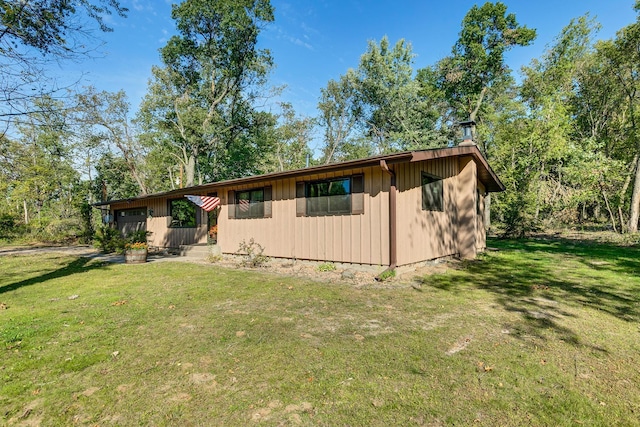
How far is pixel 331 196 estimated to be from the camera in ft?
26.1

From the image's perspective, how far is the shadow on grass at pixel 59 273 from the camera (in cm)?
648

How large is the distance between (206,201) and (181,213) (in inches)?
161

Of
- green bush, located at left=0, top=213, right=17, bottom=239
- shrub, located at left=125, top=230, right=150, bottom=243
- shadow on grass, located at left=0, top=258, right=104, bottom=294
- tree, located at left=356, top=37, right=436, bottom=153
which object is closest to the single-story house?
shrub, located at left=125, top=230, right=150, bottom=243

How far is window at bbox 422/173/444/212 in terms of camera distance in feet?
26.6

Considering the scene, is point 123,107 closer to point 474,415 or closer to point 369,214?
point 369,214

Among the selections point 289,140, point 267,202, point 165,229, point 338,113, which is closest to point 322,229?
point 267,202

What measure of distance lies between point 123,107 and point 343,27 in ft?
57.8

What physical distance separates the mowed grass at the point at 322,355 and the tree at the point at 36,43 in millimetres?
3579

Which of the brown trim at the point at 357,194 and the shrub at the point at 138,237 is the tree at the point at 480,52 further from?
the shrub at the point at 138,237

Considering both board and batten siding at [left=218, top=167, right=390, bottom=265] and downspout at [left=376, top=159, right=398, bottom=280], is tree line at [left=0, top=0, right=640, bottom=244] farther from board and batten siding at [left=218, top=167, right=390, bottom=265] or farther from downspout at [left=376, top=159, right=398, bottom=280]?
downspout at [left=376, top=159, right=398, bottom=280]

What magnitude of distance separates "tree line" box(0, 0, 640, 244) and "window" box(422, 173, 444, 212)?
7.28m

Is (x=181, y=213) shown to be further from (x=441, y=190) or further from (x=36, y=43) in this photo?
(x=441, y=190)

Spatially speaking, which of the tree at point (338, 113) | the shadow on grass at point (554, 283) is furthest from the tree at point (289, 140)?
the shadow on grass at point (554, 283)

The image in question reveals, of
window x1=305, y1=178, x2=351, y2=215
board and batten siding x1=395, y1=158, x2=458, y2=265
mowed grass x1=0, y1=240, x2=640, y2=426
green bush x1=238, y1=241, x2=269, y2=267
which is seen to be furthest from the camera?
green bush x1=238, y1=241, x2=269, y2=267
